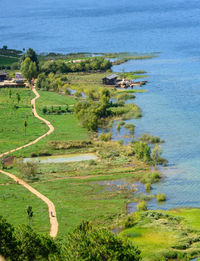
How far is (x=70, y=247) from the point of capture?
109ft

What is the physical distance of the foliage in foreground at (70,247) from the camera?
32.5m

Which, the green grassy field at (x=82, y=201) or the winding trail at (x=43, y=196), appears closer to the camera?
the winding trail at (x=43, y=196)

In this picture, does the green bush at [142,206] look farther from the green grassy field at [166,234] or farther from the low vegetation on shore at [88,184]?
the green grassy field at [166,234]

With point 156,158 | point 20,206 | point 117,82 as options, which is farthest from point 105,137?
point 117,82

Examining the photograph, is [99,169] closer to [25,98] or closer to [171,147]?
[171,147]

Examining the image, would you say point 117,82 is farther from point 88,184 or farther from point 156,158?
point 88,184

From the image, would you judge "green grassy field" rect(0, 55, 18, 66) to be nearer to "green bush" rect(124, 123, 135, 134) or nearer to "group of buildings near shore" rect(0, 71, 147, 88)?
"group of buildings near shore" rect(0, 71, 147, 88)

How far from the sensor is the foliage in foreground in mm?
32500

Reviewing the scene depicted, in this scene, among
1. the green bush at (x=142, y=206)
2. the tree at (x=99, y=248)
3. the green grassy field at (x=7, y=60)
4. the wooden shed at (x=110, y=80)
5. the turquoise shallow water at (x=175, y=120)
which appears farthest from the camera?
the green grassy field at (x=7, y=60)

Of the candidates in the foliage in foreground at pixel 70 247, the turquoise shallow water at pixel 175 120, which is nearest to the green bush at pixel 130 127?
the turquoise shallow water at pixel 175 120

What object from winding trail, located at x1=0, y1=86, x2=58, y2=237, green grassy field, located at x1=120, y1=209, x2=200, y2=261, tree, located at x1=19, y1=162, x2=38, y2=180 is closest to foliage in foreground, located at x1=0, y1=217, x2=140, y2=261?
green grassy field, located at x1=120, y1=209, x2=200, y2=261

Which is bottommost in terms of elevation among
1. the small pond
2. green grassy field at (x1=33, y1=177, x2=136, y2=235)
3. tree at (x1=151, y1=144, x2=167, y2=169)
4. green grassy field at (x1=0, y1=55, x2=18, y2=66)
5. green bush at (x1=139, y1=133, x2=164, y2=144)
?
green grassy field at (x1=33, y1=177, x2=136, y2=235)

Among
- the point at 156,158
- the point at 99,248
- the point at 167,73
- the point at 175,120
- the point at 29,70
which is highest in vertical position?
the point at 29,70

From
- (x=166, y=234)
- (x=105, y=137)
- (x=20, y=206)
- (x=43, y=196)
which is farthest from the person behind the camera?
(x=105, y=137)
